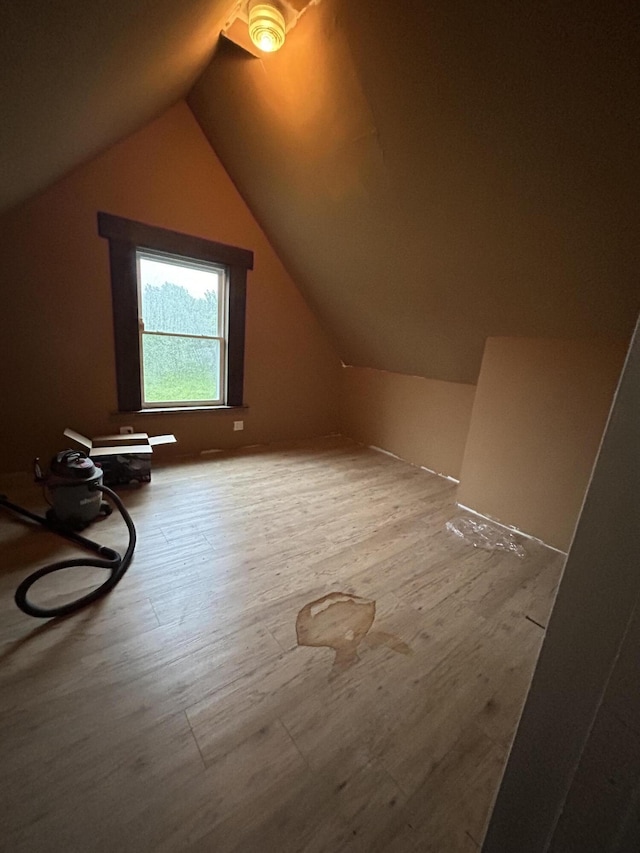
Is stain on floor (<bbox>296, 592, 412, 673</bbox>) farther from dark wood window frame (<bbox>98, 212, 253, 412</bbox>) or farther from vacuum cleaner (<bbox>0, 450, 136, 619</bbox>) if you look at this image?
dark wood window frame (<bbox>98, 212, 253, 412</bbox>)

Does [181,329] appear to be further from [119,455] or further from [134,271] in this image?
[119,455]

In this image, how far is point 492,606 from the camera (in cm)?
162

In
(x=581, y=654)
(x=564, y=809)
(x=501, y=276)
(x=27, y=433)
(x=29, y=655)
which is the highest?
(x=501, y=276)

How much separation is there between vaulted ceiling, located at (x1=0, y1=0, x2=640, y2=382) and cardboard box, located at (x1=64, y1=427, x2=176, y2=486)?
5.28ft

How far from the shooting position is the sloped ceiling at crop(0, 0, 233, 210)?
0.93 metres

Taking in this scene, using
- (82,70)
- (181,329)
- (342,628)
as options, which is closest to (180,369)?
(181,329)

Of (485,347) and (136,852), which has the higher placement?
(485,347)

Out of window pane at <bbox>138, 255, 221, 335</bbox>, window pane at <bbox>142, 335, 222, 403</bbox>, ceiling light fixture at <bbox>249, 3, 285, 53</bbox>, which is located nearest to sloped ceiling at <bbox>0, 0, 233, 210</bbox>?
ceiling light fixture at <bbox>249, 3, 285, 53</bbox>

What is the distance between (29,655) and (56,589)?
0.34m

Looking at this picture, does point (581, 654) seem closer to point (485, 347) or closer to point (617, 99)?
point (617, 99)

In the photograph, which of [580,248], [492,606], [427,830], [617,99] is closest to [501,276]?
[580,248]

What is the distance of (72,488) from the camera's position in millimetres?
1877

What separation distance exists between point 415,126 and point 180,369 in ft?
8.29

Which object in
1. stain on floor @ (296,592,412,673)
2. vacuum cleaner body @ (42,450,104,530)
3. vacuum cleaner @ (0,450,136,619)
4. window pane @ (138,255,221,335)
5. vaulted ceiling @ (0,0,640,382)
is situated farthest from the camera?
window pane @ (138,255,221,335)
